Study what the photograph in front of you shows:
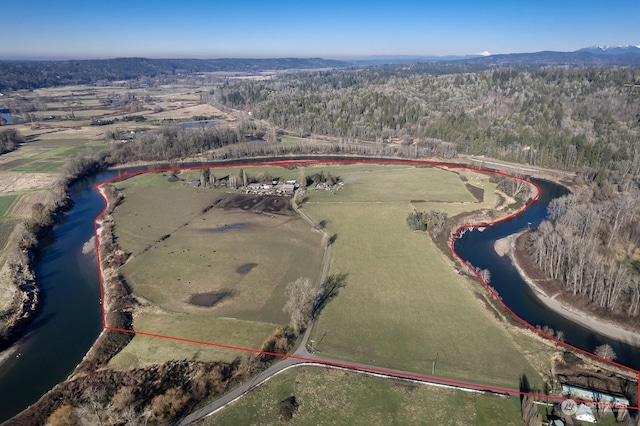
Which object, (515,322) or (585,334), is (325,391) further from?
(585,334)

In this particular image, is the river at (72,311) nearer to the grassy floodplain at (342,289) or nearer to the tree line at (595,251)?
the tree line at (595,251)

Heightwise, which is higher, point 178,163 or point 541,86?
point 541,86

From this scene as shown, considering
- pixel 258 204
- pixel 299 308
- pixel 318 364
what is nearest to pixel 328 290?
pixel 299 308


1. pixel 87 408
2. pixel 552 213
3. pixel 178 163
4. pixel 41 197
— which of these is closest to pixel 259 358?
pixel 87 408

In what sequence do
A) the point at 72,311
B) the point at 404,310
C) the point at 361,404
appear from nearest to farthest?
the point at 361,404 < the point at 404,310 < the point at 72,311

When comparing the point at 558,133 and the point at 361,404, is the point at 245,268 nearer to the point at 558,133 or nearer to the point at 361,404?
the point at 361,404
